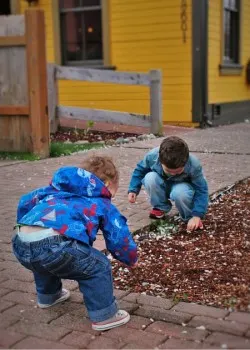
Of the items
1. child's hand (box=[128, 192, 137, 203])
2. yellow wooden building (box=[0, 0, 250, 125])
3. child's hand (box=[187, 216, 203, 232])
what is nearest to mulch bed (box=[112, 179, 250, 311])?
child's hand (box=[187, 216, 203, 232])

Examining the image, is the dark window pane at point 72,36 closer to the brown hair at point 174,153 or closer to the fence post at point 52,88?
the fence post at point 52,88

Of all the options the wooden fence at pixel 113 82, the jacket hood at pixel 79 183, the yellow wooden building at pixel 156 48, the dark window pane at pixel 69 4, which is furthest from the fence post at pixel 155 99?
the jacket hood at pixel 79 183

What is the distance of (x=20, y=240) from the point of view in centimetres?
247

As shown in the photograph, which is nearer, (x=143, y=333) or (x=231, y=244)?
(x=143, y=333)

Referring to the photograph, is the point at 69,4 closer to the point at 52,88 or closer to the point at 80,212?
the point at 52,88

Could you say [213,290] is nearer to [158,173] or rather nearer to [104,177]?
[104,177]

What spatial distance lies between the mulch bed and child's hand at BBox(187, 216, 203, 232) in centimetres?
4

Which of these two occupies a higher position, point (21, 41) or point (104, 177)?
point (21, 41)

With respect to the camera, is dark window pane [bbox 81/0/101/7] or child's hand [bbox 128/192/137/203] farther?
dark window pane [bbox 81/0/101/7]

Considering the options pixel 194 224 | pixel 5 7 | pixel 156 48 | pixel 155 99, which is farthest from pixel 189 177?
pixel 5 7

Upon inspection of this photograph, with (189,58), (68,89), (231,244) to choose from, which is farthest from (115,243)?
(68,89)

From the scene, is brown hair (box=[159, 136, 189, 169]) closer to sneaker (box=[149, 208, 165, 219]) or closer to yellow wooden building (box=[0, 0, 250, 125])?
sneaker (box=[149, 208, 165, 219])

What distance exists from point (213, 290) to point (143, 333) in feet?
1.95

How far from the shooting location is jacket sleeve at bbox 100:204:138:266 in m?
2.48
